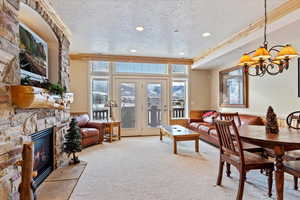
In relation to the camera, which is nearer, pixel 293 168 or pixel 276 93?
pixel 293 168

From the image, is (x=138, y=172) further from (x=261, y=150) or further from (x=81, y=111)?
(x=81, y=111)

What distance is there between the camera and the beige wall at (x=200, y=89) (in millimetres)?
6574

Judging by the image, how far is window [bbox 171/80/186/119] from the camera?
21.5ft

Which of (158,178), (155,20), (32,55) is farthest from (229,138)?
(32,55)

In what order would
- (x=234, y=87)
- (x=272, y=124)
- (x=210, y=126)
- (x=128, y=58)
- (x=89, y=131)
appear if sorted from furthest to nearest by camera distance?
(x=128, y=58) → (x=234, y=87) → (x=210, y=126) → (x=89, y=131) → (x=272, y=124)

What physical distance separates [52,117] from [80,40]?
228 centimetres

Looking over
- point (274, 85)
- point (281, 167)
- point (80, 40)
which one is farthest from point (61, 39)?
point (274, 85)

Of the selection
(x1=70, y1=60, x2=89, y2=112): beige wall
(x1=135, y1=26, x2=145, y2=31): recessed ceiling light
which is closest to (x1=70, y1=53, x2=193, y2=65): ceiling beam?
(x1=70, y1=60, x2=89, y2=112): beige wall

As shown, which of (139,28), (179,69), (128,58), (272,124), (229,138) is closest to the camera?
(229,138)

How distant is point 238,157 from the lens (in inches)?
85.3

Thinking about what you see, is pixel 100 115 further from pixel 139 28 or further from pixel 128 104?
pixel 139 28

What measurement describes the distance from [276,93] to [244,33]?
1461 mm

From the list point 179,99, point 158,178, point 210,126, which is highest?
point 179,99

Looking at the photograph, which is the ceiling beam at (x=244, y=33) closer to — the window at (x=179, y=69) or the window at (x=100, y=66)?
the window at (x=179, y=69)
